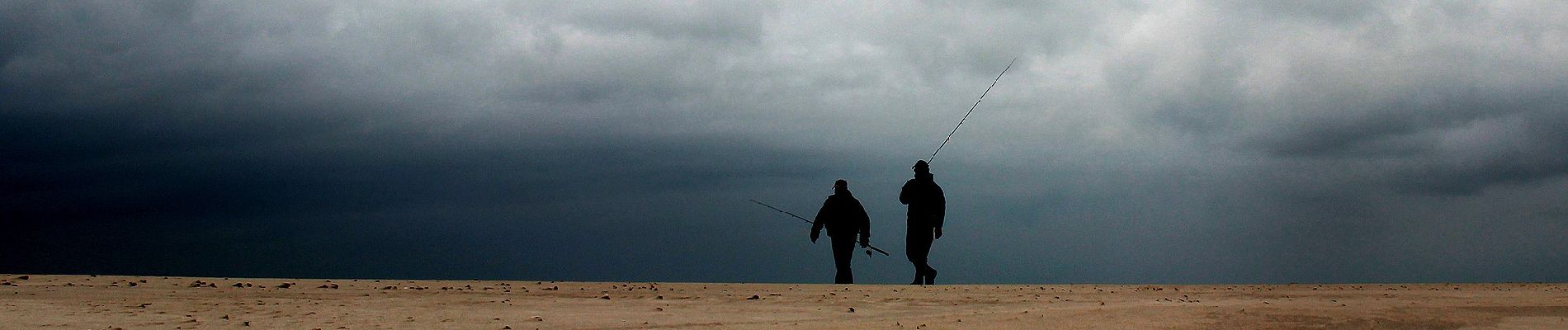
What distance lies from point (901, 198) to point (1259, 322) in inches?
501

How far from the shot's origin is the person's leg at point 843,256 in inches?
954

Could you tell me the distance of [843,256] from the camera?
79.6 feet

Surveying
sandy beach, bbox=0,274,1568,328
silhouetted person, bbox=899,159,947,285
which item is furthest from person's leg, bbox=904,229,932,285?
sandy beach, bbox=0,274,1568,328

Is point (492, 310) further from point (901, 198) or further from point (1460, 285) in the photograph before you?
point (1460, 285)

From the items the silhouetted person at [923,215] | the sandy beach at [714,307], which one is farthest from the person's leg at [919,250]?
the sandy beach at [714,307]

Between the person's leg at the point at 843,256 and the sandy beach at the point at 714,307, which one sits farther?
the person's leg at the point at 843,256

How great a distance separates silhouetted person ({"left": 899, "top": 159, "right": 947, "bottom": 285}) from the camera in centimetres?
2284

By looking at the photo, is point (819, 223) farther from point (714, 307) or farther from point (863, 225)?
point (714, 307)

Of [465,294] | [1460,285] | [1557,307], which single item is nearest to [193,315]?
[465,294]

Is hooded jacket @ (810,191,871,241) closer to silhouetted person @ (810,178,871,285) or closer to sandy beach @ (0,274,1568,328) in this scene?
silhouetted person @ (810,178,871,285)

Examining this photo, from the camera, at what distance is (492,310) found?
1143 cm

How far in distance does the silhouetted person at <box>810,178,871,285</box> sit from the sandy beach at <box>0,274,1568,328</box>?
7964mm

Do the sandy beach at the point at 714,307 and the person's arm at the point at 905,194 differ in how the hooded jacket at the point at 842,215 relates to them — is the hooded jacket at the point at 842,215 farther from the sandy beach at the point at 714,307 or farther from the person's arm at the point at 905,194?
the sandy beach at the point at 714,307

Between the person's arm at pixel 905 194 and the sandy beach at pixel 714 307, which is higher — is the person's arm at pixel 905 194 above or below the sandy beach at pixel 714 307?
above
